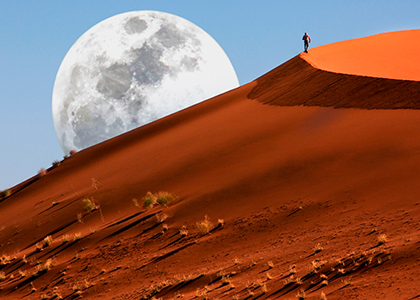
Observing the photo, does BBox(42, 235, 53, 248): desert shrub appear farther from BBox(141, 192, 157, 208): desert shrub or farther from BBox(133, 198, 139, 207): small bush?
BBox(141, 192, 157, 208): desert shrub

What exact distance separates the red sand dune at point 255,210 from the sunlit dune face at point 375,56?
1005 mm

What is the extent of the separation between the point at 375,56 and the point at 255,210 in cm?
1623

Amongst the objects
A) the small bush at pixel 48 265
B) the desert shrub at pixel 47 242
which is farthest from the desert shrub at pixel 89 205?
the small bush at pixel 48 265

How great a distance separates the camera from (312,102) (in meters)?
23.1

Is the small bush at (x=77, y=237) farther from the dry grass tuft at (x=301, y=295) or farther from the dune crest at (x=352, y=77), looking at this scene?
the dry grass tuft at (x=301, y=295)

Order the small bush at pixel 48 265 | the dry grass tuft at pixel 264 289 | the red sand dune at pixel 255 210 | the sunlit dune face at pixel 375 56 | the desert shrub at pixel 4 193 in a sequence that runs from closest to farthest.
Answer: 1. the dry grass tuft at pixel 264 289
2. the red sand dune at pixel 255 210
3. the small bush at pixel 48 265
4. the sunlit dune face at pixel 375 56
5. the desert shrub at pixel 4 193

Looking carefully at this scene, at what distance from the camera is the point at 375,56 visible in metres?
31.1

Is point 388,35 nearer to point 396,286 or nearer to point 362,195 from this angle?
point 362,195

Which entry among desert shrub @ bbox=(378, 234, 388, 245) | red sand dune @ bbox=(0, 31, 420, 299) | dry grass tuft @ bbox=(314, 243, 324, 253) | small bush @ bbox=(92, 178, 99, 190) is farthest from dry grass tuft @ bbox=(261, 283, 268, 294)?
small bush @ bbox=(92, 178, 99, 190)

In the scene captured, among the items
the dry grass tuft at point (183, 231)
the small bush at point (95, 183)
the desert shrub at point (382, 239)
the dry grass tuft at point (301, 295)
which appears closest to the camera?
the dry grass tuft at point (301, 295)

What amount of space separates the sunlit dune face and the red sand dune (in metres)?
1.01

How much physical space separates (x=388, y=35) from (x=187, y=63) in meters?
11.0

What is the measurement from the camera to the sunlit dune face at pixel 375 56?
2705cm

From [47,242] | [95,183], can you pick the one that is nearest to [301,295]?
[47,242]
